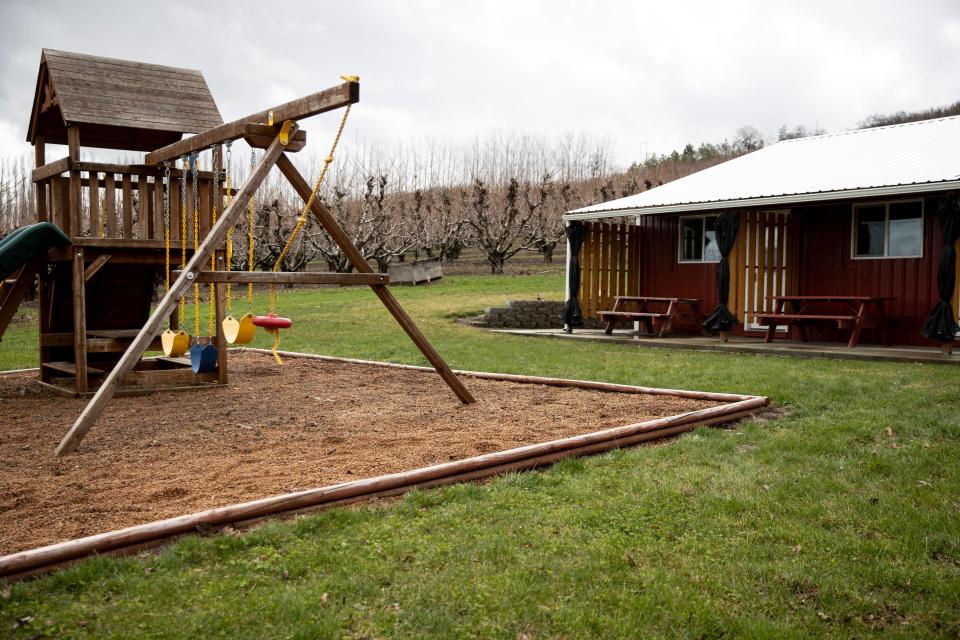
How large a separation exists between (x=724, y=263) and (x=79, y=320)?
1025cm

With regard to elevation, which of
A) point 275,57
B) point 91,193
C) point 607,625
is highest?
point 275,57

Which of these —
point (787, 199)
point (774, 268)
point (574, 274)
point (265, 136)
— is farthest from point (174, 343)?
point (774, 268)

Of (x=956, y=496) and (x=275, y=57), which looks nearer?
(x=956, y=496)

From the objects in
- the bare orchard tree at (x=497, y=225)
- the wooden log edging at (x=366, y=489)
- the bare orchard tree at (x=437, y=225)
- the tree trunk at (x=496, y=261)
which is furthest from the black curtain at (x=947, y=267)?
the bare orchard tree at (x=437, y=225)

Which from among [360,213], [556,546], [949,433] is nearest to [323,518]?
[556,546]

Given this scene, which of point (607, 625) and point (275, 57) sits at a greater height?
point (275, 57)

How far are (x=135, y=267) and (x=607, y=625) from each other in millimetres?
8156

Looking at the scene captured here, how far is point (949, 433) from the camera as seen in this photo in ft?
18.7

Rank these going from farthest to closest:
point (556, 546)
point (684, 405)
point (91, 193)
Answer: point (91, 193), point (684, 405), point (556, 546)

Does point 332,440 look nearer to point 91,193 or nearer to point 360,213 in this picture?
point 91,193

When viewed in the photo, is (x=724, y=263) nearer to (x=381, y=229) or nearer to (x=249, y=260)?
(x=249, y=260)

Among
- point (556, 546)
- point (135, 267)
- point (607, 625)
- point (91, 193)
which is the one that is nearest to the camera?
point (607, 625)

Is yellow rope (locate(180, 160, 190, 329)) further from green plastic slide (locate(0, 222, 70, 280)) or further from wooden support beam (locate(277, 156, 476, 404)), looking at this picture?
wooden support beam (locate(277, 156, 476, 404))

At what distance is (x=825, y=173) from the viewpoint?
13.5m
